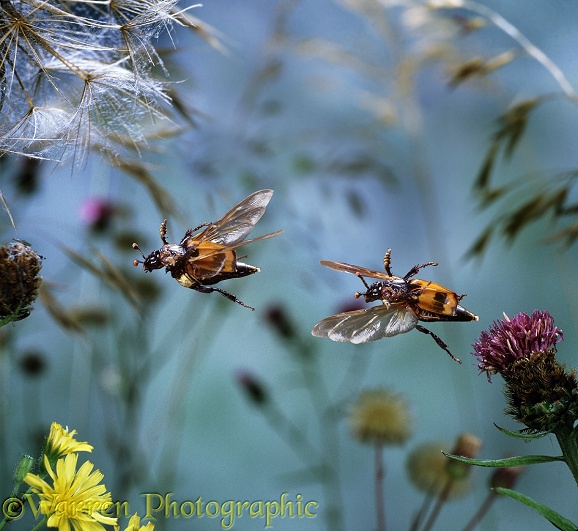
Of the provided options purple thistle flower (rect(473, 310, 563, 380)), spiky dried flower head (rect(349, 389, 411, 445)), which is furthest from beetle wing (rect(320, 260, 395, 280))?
spiky dried flower head (rect(349, 389, 411, 445))

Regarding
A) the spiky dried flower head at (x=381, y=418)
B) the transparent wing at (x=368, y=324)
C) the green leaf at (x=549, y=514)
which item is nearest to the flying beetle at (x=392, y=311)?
the transparent wing at (x=368, y=324)

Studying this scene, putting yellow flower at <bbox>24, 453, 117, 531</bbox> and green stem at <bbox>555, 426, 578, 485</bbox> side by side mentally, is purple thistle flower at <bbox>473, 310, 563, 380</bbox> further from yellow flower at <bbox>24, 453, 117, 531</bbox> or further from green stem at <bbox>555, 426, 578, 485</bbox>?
yellow flower at <bbox>24, 453, 117, 531</bbox>

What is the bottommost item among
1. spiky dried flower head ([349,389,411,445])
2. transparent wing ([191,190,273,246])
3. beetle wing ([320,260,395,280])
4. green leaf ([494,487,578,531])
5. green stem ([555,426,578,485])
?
spiky dried flower head ([349,389,411,445])

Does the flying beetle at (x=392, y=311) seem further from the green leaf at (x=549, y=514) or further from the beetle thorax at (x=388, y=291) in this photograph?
the green leaf at (x=549, y=514)

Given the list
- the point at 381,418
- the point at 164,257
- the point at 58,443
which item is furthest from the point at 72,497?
the point at 381,418

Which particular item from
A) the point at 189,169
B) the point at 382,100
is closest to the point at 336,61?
the point at 382,100

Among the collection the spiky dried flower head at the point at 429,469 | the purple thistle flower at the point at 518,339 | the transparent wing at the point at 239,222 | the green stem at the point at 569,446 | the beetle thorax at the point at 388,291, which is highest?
the transparent wing at the point at 239,222

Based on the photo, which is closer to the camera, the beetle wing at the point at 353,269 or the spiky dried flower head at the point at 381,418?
the beetle wing at the point at 353,269

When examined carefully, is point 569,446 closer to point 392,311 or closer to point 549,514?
point 549,514
